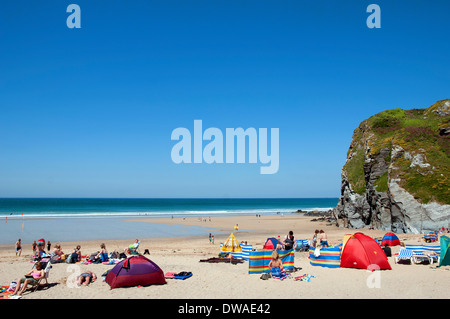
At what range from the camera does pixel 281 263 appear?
46.3 feet

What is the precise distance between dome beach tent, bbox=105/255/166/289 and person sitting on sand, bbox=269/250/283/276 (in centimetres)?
450

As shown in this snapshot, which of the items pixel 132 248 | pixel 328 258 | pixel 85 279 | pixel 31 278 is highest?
pixel 31 278

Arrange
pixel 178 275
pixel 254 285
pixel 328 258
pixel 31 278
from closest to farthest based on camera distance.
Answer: pixel 31 278
pixel 254 285
pixel 178 275
pixel 328 258

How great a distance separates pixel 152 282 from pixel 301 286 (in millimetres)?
5597

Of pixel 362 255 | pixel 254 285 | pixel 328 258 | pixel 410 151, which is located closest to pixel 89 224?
pixel 328 258

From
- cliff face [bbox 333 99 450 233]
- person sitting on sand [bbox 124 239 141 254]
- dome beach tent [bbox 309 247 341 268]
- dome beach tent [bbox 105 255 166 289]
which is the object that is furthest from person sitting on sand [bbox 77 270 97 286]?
cliff face [bbox 333 99 450 233]

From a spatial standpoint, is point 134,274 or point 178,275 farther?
point 178,275

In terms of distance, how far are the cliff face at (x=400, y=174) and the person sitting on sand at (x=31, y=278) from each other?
30.7 metres

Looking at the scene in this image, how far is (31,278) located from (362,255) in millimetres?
13520

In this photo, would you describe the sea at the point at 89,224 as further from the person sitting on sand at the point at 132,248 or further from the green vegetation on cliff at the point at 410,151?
the green vegetation on cliff at the point at 410,151

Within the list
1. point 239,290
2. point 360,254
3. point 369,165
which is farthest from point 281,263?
point 369,165

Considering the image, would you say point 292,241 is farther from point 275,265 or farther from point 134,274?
point 134,274

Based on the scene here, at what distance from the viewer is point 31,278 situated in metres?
11.6
